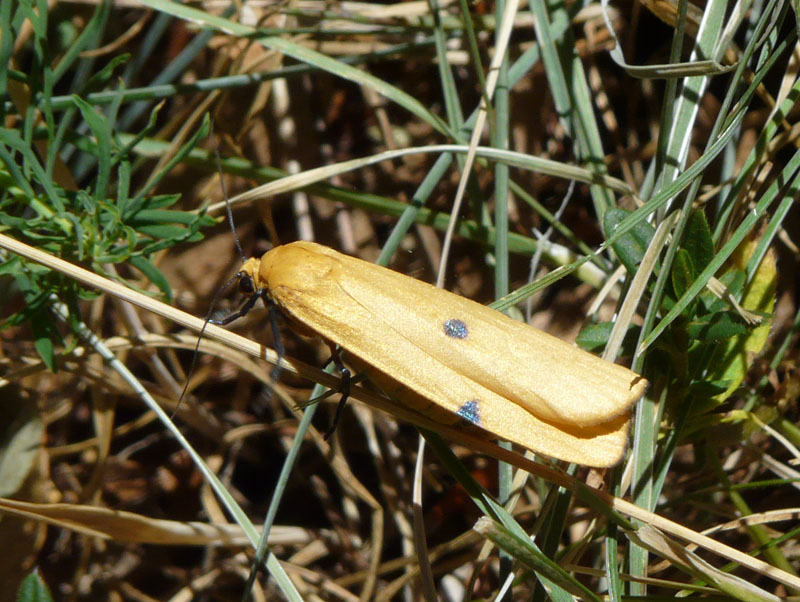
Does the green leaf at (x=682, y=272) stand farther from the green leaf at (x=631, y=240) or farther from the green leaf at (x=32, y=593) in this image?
the green leaf at (x=32, y=593)

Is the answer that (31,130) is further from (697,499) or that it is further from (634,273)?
(697,499)

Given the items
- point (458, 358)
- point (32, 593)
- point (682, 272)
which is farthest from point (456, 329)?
point (32, 593)

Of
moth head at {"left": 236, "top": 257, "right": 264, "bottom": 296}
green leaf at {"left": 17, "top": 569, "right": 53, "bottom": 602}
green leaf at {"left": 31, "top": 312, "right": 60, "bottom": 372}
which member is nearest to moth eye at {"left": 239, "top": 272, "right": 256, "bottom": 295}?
moth head at {"left": 236, "top": 257, "right": 264, "bottom": 296}

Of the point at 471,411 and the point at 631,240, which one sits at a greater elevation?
the point at 631,240

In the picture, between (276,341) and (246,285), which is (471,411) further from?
(246,285)

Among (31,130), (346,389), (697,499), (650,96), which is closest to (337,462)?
(346,389)

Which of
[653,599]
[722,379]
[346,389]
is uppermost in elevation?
[346,389]

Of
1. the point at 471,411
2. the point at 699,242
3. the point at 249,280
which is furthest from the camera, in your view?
the point at 249,280
